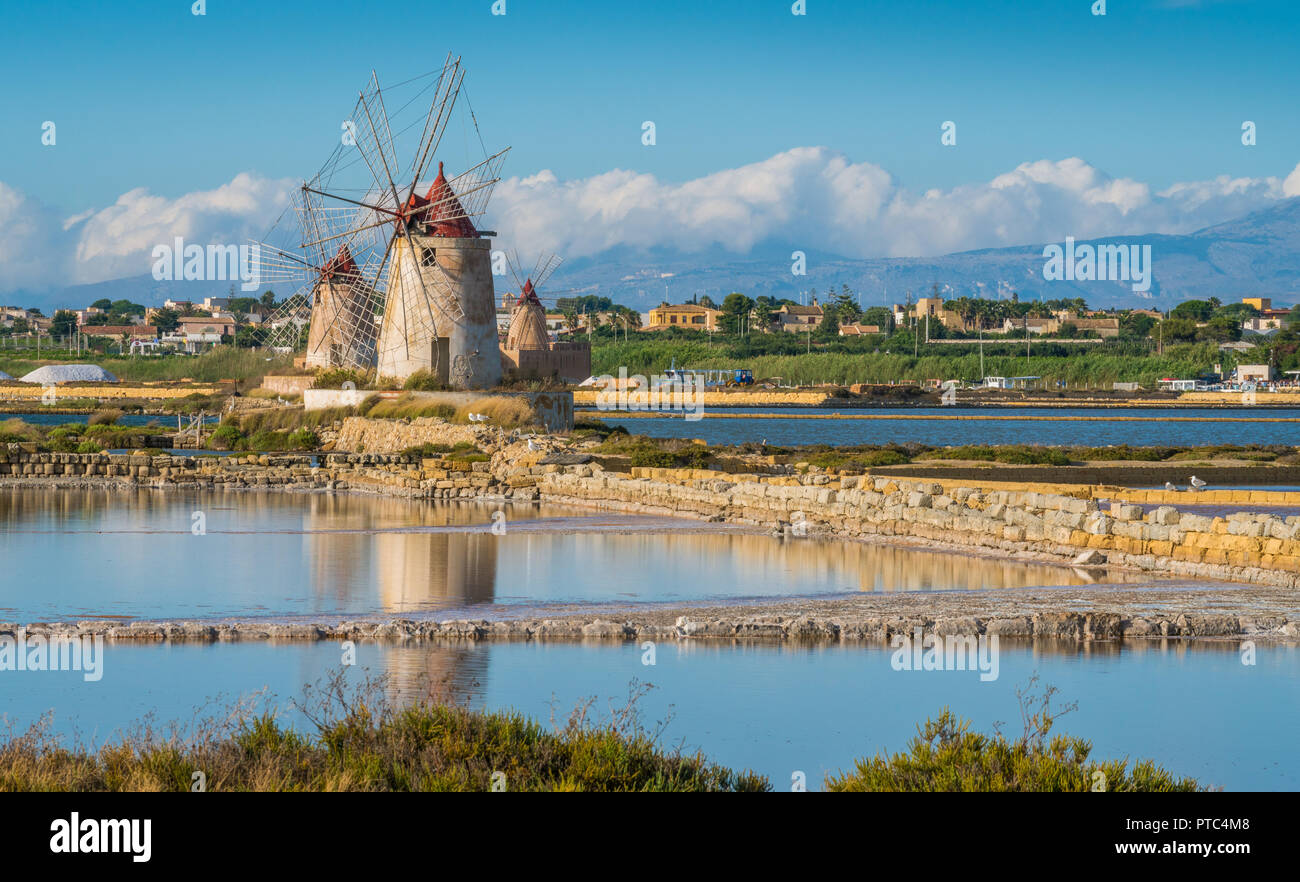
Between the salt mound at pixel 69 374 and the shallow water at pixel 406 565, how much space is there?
49.5 meters

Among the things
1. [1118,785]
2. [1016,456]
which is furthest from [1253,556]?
[1016,456]

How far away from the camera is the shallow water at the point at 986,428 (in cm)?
3766

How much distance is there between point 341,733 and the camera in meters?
5.20

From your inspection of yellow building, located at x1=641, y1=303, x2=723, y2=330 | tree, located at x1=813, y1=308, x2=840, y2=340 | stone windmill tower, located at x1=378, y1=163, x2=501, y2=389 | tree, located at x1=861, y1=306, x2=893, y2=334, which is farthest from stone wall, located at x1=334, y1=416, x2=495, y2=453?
tree, located at x1=861, y1=306, x2=893, y2=334

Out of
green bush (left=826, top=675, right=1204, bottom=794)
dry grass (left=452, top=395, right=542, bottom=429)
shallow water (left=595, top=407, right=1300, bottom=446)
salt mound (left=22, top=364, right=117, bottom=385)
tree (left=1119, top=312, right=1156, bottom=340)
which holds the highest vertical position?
tree (left=1119, top=312, right=1156, bottom=340)

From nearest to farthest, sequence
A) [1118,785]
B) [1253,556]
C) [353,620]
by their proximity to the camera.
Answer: [1118,785] < [353,620] < [1253,556]

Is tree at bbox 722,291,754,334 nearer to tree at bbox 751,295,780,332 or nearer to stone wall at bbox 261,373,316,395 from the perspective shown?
tree at bbox 751,295,780,332

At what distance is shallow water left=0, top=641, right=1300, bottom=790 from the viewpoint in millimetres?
5965

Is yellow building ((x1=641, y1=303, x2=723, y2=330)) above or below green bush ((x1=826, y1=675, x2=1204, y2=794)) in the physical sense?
above

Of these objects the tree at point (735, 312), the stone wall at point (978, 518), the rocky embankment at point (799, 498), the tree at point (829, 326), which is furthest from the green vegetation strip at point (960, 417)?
the tree at point (829, 326)

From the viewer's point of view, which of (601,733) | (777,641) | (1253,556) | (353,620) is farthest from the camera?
(1253,556)

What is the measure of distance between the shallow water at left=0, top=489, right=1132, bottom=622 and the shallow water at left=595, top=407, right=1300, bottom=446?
20074 mm
